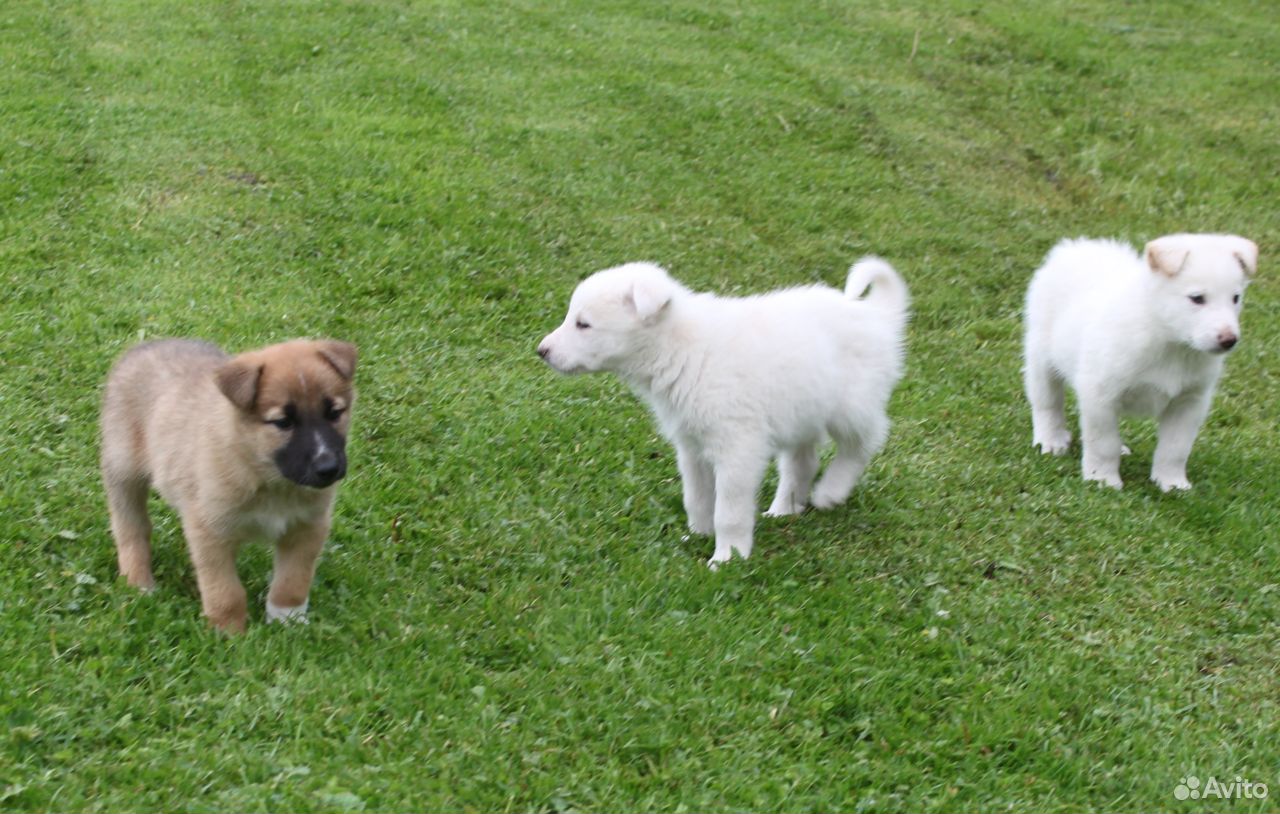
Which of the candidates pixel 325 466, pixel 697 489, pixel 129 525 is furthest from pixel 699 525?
pixel 129 525

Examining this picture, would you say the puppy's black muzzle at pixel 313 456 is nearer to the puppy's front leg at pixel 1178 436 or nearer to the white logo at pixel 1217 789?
Answer: the white logo at pixel 1217 789

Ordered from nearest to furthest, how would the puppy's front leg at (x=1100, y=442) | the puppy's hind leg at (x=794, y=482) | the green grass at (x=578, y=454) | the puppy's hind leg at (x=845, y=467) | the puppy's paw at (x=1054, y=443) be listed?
1. the green grass at (x=578, y=454)
2. the puppy's hind leg at (x=845, y=467)
3. the puppy's hind leg at (x=794, y=482)
4. the puppy's front leg at (x=1100, y=442)
5. the puppy's paw at (x=1054, y=443)

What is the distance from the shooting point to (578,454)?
7.07 meters

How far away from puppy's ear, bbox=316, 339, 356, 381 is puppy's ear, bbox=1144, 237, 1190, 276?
476 cm

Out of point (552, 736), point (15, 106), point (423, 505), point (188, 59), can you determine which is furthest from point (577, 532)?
point (188, 59)

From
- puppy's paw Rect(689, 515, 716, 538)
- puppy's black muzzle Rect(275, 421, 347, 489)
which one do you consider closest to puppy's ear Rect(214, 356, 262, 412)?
puppy's black muzzle Rect(275, 421, 347, 489)

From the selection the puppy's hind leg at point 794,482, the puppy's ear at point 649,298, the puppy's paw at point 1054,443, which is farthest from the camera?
the puppy's paw at point 1054,443

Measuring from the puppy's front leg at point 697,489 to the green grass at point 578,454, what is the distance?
0.43 ft

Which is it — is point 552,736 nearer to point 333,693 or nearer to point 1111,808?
point 333,693

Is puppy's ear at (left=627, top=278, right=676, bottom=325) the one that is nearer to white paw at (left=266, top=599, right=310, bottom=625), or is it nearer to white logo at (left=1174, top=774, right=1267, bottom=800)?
white paw at (left=266, top=599, right=310, bottom=625)

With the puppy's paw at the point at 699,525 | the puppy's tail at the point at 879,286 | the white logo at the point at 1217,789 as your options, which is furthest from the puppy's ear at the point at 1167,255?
the white logo at the point at 1217,789

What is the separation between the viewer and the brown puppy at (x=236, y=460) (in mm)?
4711

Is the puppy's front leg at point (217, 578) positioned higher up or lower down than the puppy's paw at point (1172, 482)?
higher up

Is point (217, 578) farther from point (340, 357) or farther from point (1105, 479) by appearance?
point (1105, 479)
